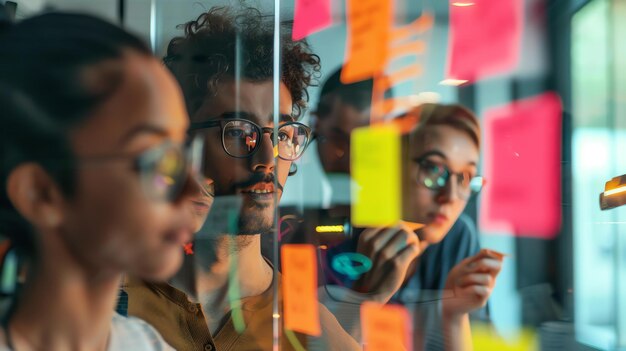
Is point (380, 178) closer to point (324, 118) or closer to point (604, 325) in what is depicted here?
point (324, 118)

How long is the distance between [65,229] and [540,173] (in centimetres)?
101

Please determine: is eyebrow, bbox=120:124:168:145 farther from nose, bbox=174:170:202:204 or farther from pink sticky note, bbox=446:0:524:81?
pink sticky note, bbox=446:0:524:81

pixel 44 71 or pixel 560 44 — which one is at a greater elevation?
pixel 560 44

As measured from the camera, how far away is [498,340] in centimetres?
166

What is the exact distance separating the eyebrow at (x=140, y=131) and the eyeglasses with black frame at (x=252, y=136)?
0.85 feet

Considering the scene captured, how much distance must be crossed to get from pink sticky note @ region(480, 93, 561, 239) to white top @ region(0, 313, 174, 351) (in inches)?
29.5

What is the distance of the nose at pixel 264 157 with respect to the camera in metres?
1.67

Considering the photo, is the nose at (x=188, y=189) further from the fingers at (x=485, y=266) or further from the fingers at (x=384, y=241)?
the fingers at (x=485, y=266)

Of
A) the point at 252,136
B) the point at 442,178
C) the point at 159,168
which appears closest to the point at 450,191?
the point at 442,178

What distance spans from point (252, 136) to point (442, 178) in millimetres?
440

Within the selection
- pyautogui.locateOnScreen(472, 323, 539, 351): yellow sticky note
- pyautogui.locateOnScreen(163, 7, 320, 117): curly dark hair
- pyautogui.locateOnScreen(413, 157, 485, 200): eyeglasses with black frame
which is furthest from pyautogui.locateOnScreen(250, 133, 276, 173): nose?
pyautogui.locateOnScreen(472, 323, 539, 351): yellow sticky note

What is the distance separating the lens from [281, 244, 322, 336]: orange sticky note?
1767 millimetres

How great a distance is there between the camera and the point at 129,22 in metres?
1.45

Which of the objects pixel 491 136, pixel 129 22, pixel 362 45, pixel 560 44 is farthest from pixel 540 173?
pixel 129 22
